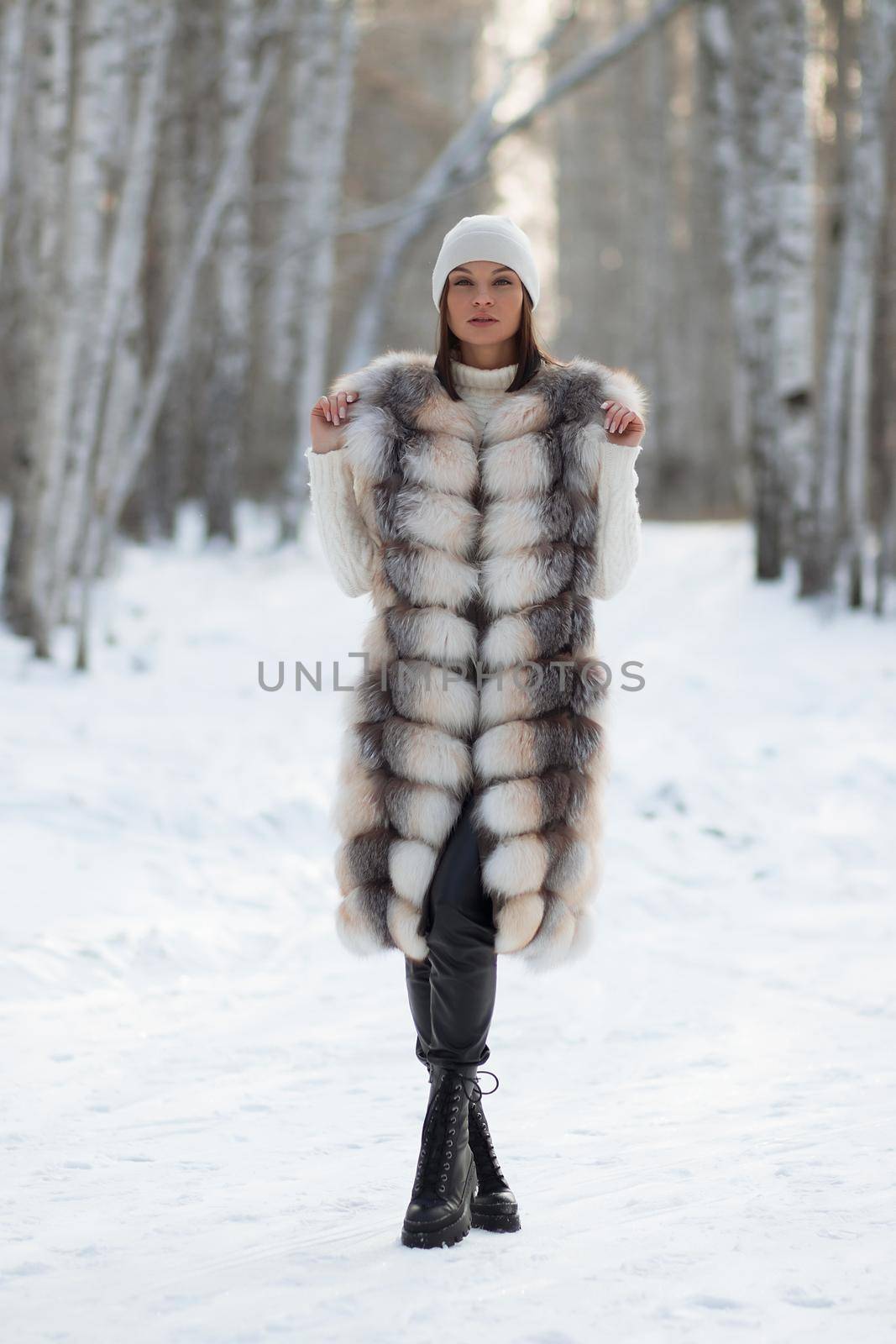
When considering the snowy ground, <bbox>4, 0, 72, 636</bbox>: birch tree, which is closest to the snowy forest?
<bbox>4, 0, 72, 636</bbox>: birch tree

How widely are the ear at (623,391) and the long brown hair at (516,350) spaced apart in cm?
15

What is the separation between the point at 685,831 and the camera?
6188 mm

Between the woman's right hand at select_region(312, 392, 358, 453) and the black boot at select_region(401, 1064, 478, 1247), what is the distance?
1245mm

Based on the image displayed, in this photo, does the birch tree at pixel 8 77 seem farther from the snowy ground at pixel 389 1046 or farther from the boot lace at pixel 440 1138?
the boot lace at pixel 440 1138

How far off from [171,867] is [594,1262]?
9.91 ft

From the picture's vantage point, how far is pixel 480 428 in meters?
2.92

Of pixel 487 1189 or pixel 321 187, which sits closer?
pixel 487 1189

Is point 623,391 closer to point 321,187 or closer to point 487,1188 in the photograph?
point 487,1188

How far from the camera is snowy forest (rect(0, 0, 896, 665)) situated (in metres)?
7.78

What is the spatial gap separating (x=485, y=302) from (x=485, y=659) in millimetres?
705

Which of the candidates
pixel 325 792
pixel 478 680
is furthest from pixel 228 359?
pixel 478 680

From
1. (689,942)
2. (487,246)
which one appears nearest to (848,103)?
(689,942)

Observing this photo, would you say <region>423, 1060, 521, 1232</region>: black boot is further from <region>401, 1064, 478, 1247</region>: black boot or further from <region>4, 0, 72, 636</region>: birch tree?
<region>4, 0, 72, 636</region>: birch tree

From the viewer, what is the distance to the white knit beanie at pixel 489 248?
2.87 metres
